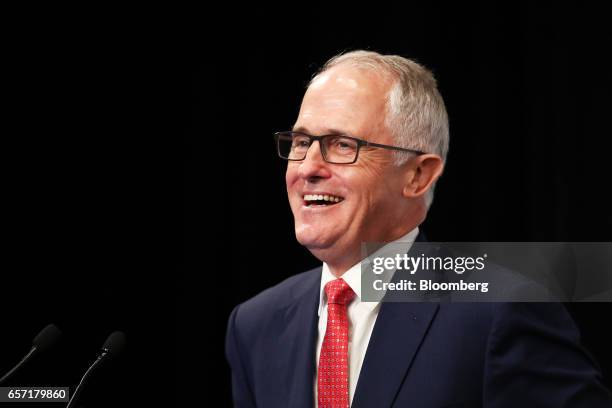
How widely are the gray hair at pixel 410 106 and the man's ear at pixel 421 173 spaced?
0.02 m

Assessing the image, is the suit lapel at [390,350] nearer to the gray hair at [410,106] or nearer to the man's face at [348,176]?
the man's face at [348,176]

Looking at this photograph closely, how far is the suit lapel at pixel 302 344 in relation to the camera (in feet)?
6.06

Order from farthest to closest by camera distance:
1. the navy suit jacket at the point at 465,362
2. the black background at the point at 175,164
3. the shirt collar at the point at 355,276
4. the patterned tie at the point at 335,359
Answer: the black background at the point at 175,164, the shirt collar at the point at 355,276, the patterned tie at the point at 335,359, the navy suit jacket at the point at 465,362

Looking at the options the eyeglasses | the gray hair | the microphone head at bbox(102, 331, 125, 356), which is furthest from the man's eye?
the microphone head at bbox(102, 331, 125, 356)

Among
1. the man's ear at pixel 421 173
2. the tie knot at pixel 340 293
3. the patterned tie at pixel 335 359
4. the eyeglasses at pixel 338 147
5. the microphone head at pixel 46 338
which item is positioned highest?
the eyeglasses at pixel 338 147

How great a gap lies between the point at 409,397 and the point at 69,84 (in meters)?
2.06

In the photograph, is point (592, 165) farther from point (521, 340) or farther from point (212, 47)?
point (212, 47)

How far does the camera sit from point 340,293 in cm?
188

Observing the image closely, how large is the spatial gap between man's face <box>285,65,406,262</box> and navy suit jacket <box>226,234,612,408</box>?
19 centimetres

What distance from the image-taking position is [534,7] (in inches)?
112

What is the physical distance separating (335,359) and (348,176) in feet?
1.39

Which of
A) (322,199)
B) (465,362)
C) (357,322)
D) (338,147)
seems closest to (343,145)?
(338,147)

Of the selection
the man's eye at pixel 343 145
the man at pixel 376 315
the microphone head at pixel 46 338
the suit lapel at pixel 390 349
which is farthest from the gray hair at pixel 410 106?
the microphone head at pixel 46 338

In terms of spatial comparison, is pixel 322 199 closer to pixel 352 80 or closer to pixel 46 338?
pixel 352 80
